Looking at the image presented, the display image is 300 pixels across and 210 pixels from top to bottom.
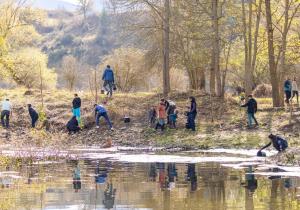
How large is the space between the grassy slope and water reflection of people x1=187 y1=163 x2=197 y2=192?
761 cm

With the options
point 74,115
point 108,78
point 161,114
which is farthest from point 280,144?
point 108,78

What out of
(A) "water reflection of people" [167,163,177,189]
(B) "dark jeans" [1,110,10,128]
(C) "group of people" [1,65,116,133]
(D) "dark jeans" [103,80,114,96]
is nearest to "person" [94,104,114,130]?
(C) "group of people" [1,65,116,133]

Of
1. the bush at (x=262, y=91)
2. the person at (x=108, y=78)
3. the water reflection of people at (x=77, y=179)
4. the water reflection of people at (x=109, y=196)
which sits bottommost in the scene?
the water reflection of people at (x=109, y=196)

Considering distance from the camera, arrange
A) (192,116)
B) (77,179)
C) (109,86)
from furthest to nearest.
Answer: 1. (109,86)
2. (192,116)
3. (77,179)

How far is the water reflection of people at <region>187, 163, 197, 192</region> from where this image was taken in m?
18.1

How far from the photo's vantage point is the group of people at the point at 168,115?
36.7 meters

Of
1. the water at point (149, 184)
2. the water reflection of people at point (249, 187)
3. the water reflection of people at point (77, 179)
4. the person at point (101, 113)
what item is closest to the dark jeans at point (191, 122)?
the person at point (101, 113)

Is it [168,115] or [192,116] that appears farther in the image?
[168,115]

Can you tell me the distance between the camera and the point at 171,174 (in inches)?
835

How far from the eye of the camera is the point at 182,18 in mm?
43875

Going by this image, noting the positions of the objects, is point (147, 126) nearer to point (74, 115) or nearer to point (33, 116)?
point (74, 115)

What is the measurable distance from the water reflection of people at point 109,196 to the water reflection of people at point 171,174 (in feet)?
5.20

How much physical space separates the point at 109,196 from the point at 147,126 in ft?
73.7

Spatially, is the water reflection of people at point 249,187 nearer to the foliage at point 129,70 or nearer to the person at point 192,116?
the person at point 192,116
